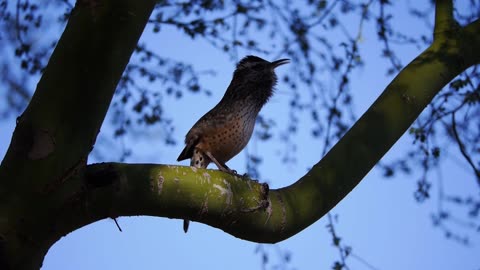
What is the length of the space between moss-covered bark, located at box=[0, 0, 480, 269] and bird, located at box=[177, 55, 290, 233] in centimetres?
163

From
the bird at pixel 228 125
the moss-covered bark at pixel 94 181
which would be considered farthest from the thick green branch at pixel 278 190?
the bird at pixel 228 125

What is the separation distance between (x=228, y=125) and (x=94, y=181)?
2.23 meters

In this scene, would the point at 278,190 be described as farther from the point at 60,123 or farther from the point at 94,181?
the point at 60,123

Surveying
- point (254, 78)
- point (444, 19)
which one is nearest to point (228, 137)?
point (254, 78)

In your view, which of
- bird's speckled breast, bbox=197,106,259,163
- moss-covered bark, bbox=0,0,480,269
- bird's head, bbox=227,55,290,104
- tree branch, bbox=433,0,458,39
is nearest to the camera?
moss-covered bark, bbox=0,0,480,269

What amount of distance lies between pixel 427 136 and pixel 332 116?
73 cm

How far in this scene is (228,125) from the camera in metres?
4.36

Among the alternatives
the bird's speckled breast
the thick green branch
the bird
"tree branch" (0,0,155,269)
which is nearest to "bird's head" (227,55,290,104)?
the bird

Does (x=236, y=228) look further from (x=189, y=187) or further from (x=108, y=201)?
(x=108, y=201)

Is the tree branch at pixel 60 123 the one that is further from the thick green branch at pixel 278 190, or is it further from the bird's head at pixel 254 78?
the bird's head at pixel 254 78

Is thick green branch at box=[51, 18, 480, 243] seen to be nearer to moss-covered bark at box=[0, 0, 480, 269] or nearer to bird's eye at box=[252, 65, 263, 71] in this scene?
moss-covered bark at box=[0, 0, 480, 269]

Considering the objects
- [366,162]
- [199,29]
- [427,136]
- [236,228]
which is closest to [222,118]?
[199,29]

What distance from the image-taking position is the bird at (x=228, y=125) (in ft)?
14.2

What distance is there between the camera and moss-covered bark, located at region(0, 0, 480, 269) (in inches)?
85.4
